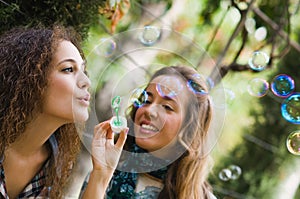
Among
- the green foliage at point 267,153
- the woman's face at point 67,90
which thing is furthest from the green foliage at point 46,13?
the green foliage at point 267,153

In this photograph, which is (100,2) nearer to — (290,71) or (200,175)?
(200,175)

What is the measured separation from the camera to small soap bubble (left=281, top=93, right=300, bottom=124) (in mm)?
2559

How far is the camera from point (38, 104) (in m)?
1.69

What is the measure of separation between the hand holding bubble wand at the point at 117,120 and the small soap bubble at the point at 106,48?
0.15 m

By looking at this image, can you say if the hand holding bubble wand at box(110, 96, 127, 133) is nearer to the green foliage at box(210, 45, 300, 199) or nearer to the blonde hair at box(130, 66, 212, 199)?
the blonde hair at box(130, 66, 212, 199)

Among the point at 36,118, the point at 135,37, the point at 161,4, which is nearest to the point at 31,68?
the point at 36,118

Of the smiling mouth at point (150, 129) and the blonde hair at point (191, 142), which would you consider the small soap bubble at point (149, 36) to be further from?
the smiling mouth at point (150, 129)

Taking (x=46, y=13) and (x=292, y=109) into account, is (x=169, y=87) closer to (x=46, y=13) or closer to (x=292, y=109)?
(x=46, y=13)

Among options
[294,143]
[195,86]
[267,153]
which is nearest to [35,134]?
[195,86]

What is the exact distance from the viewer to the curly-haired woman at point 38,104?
167 cm

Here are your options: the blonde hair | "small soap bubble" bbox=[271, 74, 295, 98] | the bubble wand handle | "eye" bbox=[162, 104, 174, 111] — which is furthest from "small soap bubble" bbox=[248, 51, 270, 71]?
the bubble wand handle

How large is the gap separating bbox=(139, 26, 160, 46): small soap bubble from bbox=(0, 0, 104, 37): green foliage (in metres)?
0.21

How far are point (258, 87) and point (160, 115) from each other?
37.2 inches

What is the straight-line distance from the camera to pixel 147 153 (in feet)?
6.21
